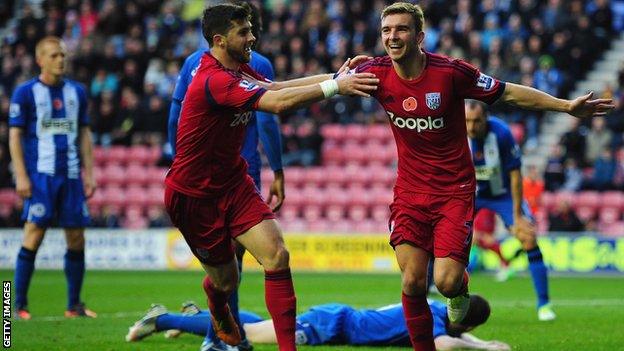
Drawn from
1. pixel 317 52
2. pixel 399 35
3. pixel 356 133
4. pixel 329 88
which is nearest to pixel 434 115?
pixel 399 35

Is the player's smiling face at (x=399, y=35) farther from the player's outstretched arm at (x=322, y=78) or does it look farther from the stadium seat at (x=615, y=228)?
the stadium seat at (x=615, y=228)

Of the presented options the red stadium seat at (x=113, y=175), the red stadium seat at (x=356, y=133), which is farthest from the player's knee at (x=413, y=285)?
the red stadium seat at (x=113, y=175)

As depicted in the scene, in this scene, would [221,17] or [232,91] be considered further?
[221,17]

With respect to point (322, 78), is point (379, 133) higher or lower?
lower

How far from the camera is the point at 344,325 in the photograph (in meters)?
9.20

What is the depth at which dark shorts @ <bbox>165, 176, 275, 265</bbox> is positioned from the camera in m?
7.67

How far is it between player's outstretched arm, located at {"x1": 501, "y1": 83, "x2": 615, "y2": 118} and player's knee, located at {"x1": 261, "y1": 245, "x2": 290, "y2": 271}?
1.80 metres

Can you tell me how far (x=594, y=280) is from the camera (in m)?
19.1

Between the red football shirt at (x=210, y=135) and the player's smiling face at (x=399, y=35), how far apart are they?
100cm

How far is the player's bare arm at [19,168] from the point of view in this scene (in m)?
11.4

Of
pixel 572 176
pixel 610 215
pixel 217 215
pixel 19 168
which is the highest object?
pixel 19 168

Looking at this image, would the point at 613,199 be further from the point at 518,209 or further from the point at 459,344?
the point at 459,344

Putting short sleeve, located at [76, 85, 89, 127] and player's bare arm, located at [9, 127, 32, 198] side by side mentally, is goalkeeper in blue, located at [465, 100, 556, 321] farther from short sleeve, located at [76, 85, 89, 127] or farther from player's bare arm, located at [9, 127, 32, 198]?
player's bare arm, located at [9, 127, 32, 198]

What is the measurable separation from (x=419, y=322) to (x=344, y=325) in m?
1.79
